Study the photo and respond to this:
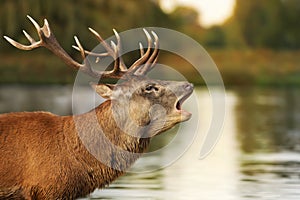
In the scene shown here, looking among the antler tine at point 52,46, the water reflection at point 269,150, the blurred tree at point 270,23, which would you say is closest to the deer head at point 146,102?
the antler tine at point 52,46

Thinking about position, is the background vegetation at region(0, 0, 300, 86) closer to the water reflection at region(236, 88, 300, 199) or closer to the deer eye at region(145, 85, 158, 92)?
the water reflection at region(236, 88, 300, 199)

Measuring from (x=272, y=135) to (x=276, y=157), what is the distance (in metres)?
4.71

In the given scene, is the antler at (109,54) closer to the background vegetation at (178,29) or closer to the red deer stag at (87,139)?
the red deer stag at (87,139)

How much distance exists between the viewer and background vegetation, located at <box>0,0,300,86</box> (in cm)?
3762

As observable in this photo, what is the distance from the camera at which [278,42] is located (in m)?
72.3

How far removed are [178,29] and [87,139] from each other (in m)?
39.3

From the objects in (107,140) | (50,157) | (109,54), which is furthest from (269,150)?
(50,157)

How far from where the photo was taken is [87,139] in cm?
1041

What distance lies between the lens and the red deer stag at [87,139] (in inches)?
391

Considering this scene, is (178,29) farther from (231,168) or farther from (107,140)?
(107,140)

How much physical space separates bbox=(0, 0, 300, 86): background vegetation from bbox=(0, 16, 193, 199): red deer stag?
2590cm

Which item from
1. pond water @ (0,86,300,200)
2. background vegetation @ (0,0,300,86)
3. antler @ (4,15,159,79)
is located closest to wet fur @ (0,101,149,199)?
antler @ (4,15,159,79)

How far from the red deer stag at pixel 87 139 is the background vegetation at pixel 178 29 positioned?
2590 cm

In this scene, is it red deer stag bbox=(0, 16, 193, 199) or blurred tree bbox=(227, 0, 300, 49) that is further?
blurred tree bbox=(227, 0, 300, 49)
